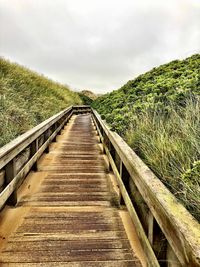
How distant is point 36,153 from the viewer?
4.94 m

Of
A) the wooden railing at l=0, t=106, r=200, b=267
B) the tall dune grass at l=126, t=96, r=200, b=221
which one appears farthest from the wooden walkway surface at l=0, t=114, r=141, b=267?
the tall dune grass at l=126, t=96, r=200, b=221

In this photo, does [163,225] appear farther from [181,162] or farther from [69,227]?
[69,227]

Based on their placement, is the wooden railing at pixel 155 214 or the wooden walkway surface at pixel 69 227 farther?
the wooden walkway surface at pixel 69 227

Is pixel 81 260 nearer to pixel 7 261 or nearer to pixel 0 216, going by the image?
pixel 7 261

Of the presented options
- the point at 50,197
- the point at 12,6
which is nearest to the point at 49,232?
the point at 50,197

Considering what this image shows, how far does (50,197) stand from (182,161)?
1.79m

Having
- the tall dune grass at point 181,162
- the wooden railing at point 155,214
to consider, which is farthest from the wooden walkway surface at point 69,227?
the tall dune grass at point 181,162

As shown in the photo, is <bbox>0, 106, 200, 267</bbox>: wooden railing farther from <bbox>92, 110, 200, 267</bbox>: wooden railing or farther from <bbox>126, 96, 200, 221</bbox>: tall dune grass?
<bbox>126, 96, 200, 221</bbox>: tall dune grass

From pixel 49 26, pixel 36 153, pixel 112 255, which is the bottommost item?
pixel 112 255

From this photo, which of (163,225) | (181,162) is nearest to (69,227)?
(181,162)

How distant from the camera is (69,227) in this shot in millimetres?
2980

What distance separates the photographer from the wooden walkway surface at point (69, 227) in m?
2.42

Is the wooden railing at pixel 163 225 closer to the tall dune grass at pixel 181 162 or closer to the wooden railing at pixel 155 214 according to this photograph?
the wooden railing at pixel 155 214

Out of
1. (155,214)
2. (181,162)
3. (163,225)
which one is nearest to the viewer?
(163,225)
